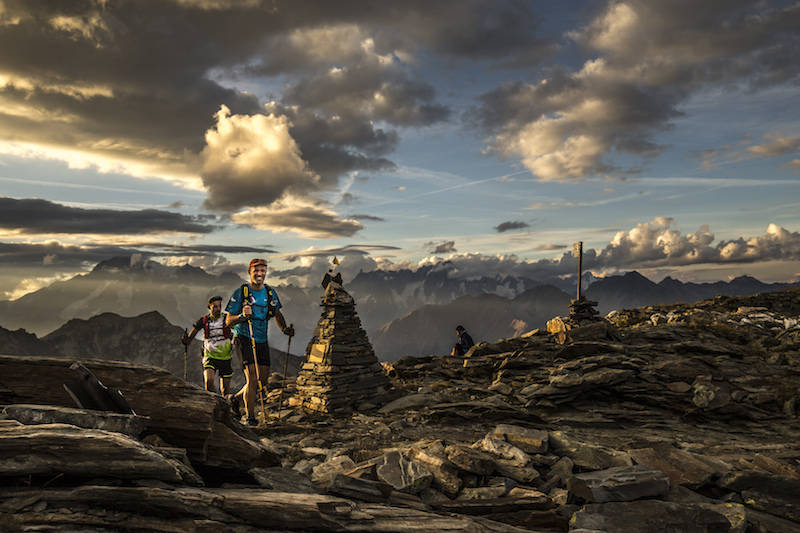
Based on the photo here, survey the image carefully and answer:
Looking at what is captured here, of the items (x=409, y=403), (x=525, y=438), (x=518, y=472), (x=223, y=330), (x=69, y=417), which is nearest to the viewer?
(x=69, y=417)

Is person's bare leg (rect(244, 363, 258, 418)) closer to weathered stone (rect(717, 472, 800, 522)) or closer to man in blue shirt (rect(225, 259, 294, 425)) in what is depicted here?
man in blue shirt (rect(225, 259, 294, 425))

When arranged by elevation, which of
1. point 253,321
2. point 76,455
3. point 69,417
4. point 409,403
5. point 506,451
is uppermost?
point 253,321

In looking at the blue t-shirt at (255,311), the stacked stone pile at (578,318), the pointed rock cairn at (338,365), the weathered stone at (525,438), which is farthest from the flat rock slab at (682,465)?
the stacked stone pile at (578,318)

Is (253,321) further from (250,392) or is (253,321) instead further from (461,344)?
(461,344)

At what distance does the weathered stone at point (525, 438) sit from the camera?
10.0m

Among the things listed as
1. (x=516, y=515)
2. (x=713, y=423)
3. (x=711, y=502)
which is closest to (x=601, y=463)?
(x=711, y=502)

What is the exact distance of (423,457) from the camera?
888cm

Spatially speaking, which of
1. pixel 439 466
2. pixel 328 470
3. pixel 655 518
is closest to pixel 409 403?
pixel 439 466

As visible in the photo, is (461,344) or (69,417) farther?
(461,344)

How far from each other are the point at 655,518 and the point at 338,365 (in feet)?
38.3

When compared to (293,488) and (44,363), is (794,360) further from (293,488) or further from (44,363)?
(44,363)

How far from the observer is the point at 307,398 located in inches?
656

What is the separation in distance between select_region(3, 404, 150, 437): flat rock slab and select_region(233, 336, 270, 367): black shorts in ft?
22.7

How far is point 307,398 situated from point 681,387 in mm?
14770
